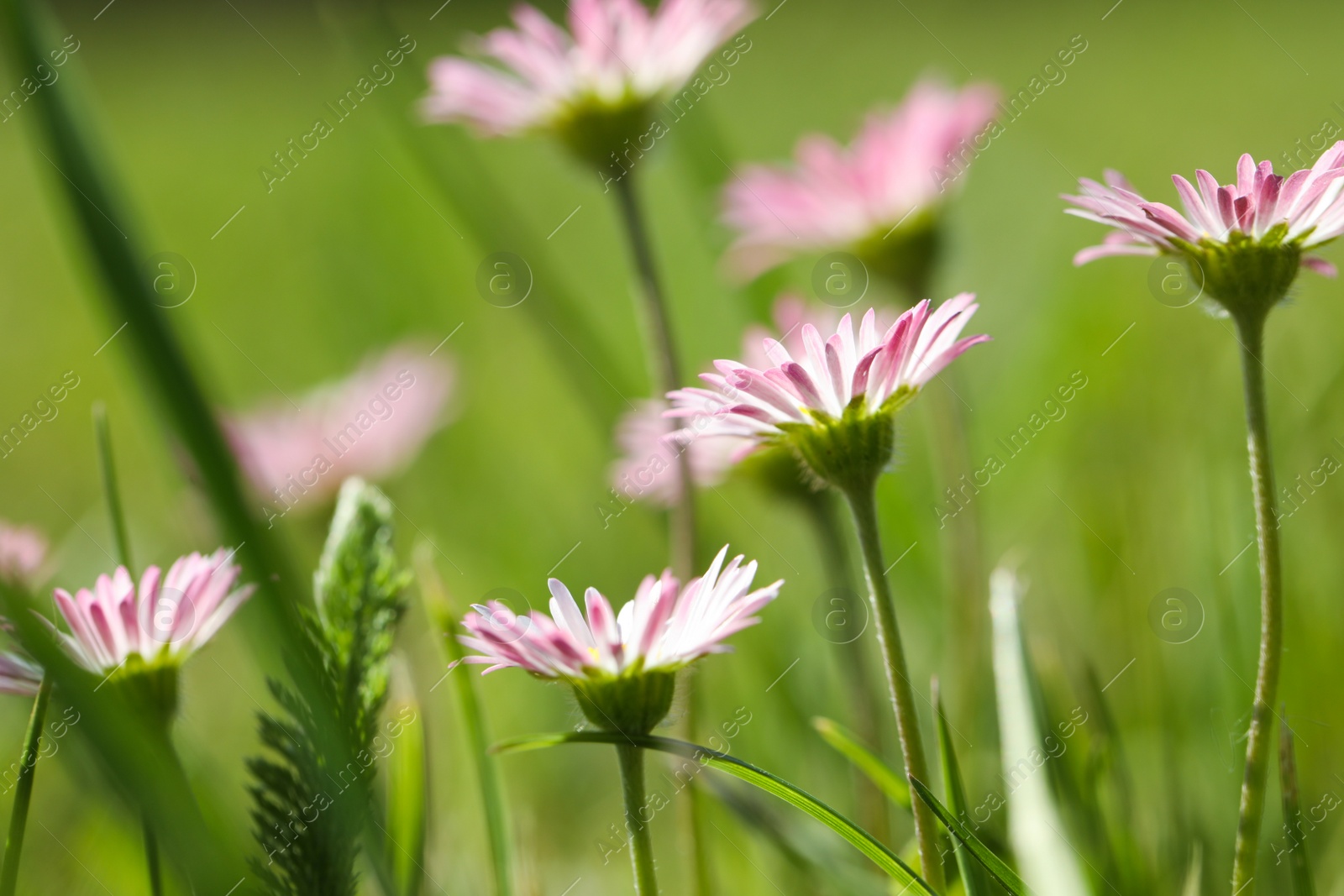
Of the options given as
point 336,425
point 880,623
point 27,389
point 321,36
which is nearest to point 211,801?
point 880,623

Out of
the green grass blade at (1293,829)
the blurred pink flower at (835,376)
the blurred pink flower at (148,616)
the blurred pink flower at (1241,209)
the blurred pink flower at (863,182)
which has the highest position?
the blurred pink flower at (863,182)

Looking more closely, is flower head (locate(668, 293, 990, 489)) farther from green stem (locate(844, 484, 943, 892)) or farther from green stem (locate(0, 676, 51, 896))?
green stem (locate(0, 676, 51, 896))

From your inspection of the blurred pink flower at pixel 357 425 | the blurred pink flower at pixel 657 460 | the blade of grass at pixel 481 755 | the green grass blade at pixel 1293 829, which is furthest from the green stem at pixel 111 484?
the blurred pink flower at pixel 357 425

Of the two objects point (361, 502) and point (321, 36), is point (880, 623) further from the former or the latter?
point (321, 36)

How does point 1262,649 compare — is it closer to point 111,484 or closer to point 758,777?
point 758,777

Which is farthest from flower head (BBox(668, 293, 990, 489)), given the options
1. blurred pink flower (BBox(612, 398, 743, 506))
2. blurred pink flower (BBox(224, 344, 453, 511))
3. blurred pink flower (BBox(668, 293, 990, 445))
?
blurred pink flower (BBox(224, 344, 453, 511))

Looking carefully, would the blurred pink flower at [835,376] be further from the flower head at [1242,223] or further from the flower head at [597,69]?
the flower head at [597,69]
